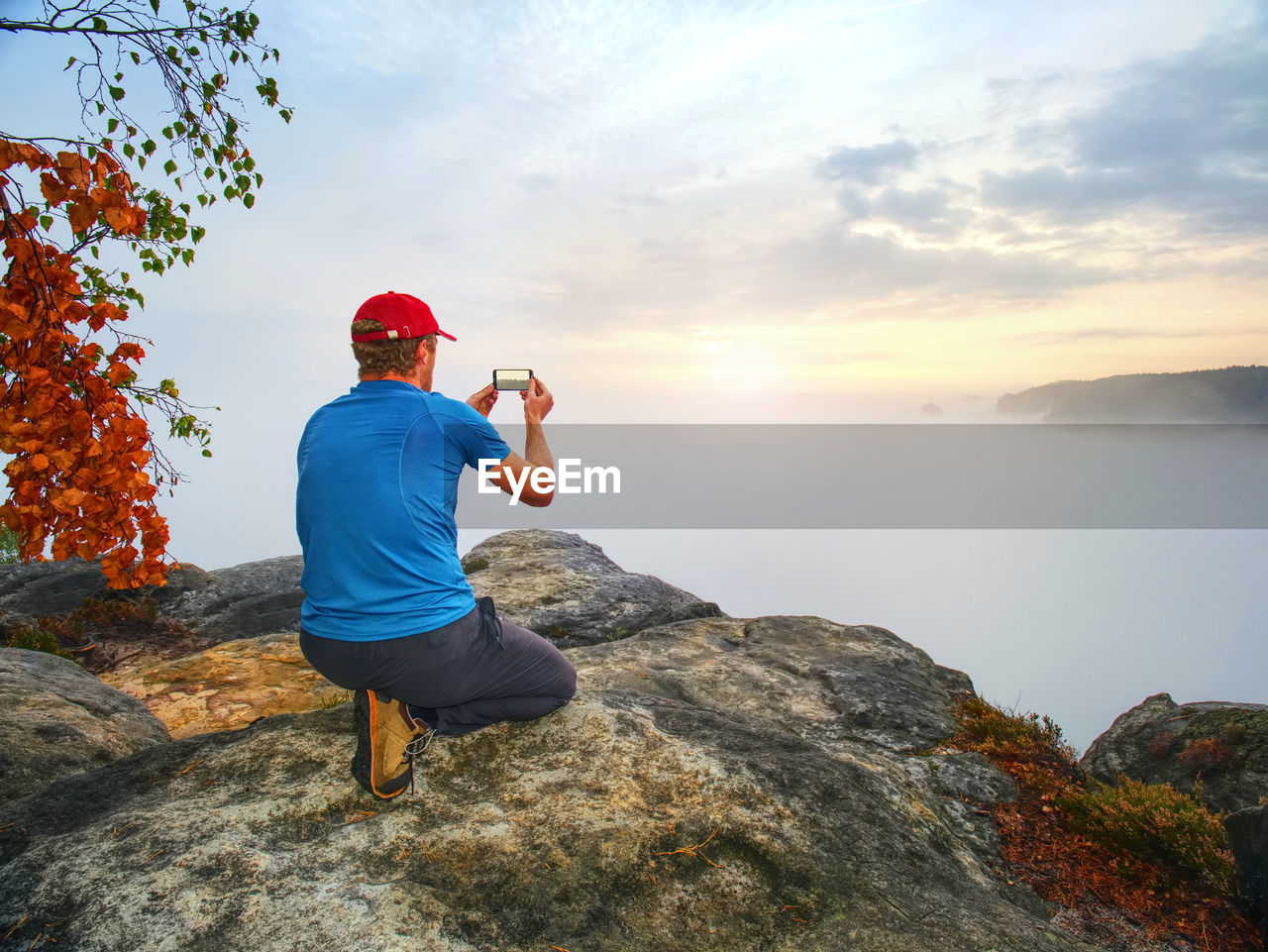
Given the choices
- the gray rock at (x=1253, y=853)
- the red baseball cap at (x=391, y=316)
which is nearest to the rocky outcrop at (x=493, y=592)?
the red baseball cap at (x=391, y=316)

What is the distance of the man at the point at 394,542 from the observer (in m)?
5.06

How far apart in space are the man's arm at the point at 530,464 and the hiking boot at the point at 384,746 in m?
1.73

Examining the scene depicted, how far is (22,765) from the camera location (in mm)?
6391

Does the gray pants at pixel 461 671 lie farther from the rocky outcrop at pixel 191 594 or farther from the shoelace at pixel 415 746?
the rocky outcrop at pixel 191 594

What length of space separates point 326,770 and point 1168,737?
904 centimetres

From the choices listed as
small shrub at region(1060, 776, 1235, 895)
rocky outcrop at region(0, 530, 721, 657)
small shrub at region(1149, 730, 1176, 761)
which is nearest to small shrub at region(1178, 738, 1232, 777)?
small shrub at region(1149, 730, 1176, 761)

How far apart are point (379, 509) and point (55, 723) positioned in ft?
15.3

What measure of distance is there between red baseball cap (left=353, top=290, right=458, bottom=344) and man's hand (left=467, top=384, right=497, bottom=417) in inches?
41.7

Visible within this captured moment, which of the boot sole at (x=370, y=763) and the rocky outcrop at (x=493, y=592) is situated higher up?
the boot sole at (x=370, y=763)

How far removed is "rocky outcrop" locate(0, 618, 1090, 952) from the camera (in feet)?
13.7

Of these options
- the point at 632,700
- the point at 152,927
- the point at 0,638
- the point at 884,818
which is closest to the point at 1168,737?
the point at 884,818

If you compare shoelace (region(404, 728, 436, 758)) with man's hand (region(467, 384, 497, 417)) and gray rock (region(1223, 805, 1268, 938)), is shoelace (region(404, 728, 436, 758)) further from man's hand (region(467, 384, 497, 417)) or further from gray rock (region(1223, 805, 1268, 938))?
gray rock (region(1223, 805, 1268, 938))

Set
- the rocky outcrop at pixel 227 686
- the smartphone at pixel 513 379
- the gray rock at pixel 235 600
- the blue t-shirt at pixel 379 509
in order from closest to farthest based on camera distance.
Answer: the blue t-shirt at pixel 379 509
the smartphone at pixel 513 379
the rocky outcrop at pixel 227 686
the gray rock at pixel 235 600

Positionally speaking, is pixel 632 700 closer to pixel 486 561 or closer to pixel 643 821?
pixel 643 821
